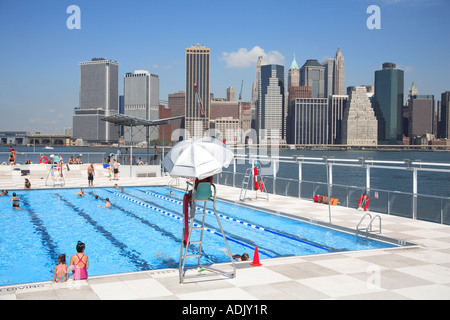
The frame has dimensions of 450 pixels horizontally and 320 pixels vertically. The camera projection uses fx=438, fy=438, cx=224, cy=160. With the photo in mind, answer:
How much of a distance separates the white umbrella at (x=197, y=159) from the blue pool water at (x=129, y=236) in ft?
11.6

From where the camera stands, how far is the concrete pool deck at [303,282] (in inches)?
307

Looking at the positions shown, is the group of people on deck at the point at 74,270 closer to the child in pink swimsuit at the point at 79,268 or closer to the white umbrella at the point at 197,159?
the child in pink swimsuit at the point at 79,268

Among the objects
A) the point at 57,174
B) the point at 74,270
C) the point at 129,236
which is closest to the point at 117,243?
the point at 129,236

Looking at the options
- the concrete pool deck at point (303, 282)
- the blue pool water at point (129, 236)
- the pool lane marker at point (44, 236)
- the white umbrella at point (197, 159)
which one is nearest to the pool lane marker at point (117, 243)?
the blue pool water at point (129, 236)

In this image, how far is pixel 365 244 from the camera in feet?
43.5

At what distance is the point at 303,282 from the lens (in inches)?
343

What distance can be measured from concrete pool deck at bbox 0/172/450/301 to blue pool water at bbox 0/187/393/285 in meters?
1.87

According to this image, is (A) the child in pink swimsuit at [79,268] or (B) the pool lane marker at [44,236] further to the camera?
(B) the pool lane marker at [44,236]

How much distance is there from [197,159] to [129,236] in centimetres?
808

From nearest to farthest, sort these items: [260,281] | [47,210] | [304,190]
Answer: [260,281]
[47,210]
[304,190]

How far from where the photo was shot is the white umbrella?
8664 mm
